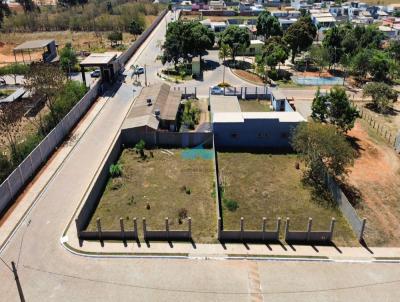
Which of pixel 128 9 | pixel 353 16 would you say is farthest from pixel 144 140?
pixel 353 16

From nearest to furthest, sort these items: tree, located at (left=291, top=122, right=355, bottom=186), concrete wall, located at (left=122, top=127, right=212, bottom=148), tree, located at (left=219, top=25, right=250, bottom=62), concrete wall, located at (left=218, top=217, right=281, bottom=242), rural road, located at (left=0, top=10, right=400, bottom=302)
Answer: rural road, located at (left=0, top=10, right=400, bottom=302), concrete wall, located at (left=218, top=217, right=281, bottom=242), tree, located at (left=291, top=122, right=355, bottom=186), concrete wall, located at (left=122, top=127, right=212, bottom=148), tree, located at (left=219, top=25, right=250, bottom=62)

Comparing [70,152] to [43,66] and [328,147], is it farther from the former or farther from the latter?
[328,147]

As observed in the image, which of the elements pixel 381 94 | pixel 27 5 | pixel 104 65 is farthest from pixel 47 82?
pixel 27 5

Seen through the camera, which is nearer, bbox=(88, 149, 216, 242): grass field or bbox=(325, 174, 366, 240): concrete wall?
bbox=(325, 174, 366, 240): concrete wall

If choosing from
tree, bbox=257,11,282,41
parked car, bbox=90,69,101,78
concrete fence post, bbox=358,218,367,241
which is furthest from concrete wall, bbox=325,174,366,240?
tree, bbox=257,11,282,41

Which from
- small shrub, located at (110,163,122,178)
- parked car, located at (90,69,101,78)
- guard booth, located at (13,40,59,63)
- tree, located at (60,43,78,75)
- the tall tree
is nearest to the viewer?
small shrub, located at (110,163,122,178)

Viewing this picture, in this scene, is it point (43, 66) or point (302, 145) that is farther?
point (43, 66)

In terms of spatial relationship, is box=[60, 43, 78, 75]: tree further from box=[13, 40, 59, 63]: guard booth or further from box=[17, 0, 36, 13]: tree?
box=[17, 0, 36, 13]: tree

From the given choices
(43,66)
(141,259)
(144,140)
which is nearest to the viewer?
(141,259)
